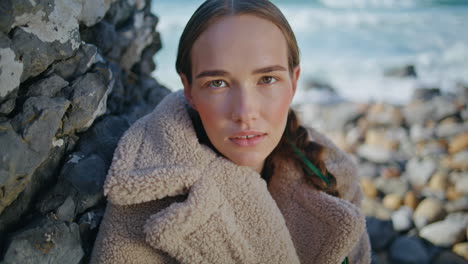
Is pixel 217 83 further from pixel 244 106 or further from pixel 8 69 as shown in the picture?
pixel 8 69

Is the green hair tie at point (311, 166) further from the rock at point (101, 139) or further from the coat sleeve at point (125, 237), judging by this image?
the rock at point (101, 139)

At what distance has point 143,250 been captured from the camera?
149 centimetres

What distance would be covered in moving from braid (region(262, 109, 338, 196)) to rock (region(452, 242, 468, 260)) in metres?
1.65

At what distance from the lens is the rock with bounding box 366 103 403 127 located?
565 centimetres

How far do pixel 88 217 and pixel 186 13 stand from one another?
1261cm

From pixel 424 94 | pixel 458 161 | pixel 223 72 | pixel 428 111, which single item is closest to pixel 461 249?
pixel 458 161

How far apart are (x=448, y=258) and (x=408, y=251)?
0.28m

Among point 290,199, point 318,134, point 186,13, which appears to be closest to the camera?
point 290,199

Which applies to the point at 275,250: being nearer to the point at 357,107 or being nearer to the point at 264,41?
the point at 264,41

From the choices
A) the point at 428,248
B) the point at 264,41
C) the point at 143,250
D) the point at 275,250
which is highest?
the point at 264,41

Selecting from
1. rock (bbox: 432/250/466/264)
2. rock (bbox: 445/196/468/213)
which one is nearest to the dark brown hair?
rock (bbox: 432/250/466/264)

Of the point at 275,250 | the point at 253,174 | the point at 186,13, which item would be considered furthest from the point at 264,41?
the point at 186,13

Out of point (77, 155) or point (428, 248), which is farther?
point (428, 248)

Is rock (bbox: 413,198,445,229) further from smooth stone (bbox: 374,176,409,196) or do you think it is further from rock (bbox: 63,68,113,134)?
rock (bbox: 63,68,113,134)
